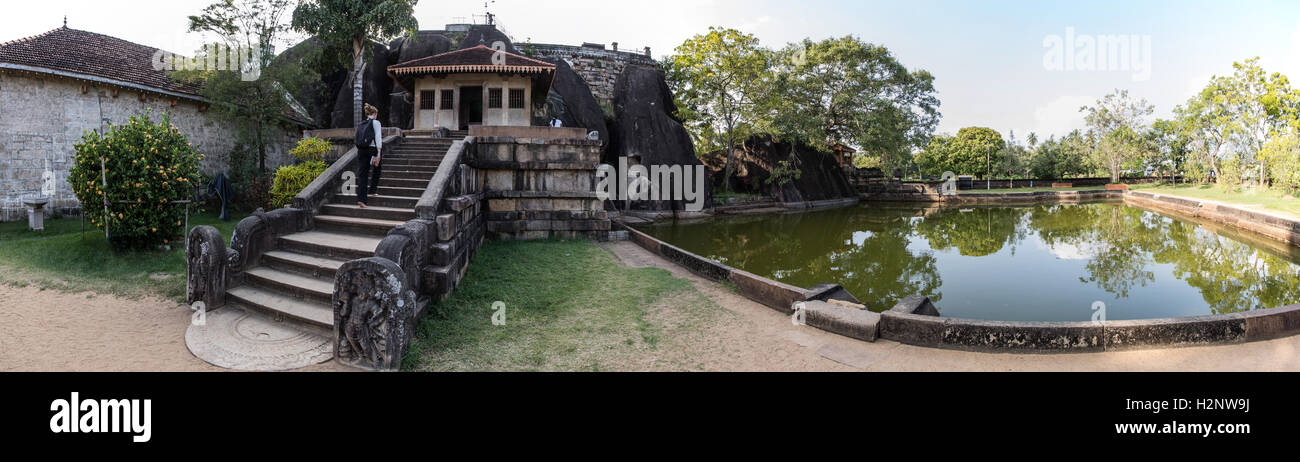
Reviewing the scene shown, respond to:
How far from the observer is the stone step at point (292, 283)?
5.32 meters

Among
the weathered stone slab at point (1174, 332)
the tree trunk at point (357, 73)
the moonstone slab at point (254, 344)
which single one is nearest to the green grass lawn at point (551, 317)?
the moonstone slab at point (254, 344)

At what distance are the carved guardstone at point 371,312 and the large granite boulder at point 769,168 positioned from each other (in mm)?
25330

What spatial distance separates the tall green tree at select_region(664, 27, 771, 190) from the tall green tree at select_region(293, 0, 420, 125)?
1269cm

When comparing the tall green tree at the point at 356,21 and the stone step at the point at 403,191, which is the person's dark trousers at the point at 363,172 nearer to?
the stone step at the point at 403,191

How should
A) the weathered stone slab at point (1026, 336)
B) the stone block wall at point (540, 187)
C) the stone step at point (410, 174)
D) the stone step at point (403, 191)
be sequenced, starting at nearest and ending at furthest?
the weathered stone slab at point (1026, 336) < the stone step at point (403, 191) < the stone step at point (410, 174) < the stone block wall at point (540, 187)

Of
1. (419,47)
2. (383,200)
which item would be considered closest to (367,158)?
(383,200)

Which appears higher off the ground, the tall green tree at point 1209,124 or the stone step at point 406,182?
the tall green tree at point 1209,124

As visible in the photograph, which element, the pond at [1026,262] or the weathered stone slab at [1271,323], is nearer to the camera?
the weathered stone slab at [1271,323]

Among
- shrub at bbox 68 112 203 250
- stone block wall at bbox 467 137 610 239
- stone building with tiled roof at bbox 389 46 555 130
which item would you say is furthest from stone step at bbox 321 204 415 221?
stone building with tiled roof at bbox 389 46 555 130

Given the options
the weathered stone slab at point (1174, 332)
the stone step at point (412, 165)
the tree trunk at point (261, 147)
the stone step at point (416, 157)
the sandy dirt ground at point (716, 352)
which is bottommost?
the sandy dirt ground at point (716, 352)

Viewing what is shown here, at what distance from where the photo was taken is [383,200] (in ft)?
25.7

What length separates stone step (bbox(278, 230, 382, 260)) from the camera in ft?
19.7

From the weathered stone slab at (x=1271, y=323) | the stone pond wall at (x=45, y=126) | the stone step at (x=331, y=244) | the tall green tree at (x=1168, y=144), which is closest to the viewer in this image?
the weathered stone slab at (x=1271, y=323)

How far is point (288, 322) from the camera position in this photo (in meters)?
5.15
